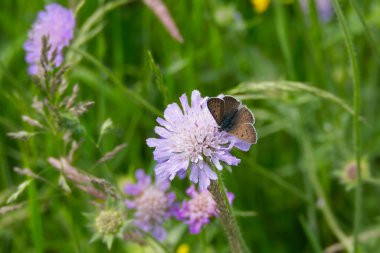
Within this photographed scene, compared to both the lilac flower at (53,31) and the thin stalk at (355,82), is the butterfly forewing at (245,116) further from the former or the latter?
the lilac flower at (53,31)

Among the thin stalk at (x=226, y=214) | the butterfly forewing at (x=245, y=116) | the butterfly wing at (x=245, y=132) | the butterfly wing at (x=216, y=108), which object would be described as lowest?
the thin stalk at (x=226, y=214)

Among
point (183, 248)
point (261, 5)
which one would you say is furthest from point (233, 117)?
point (261, 5)

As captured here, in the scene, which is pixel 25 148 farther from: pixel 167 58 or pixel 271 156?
pixel 271 156

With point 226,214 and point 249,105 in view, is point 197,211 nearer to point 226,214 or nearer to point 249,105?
point 226,214

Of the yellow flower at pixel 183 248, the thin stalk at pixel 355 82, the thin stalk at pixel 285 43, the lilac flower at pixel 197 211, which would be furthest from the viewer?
the thin stalk at pixel 285 43

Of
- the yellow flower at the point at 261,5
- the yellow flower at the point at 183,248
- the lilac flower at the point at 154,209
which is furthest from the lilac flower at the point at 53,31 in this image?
the yellow flower at the point at 261,5

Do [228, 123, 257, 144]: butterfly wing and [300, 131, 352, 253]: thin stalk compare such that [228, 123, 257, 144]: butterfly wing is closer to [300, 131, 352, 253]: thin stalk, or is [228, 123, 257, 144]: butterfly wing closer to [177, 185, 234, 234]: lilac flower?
[177, 185, 234, 234]: lilac flower

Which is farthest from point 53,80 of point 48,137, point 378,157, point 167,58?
point 378,157
